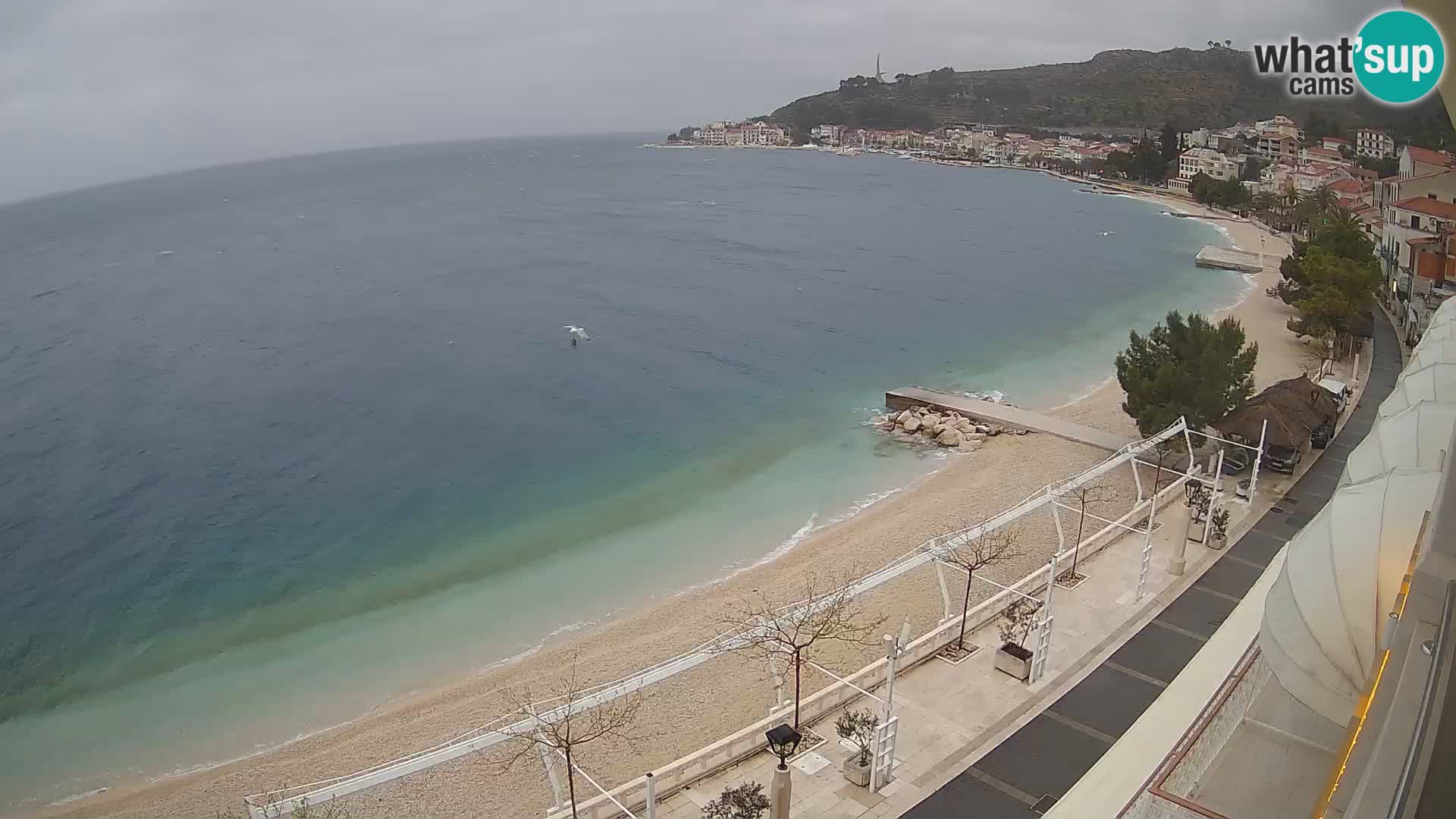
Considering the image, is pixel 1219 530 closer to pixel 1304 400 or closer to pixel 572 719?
pixel 1304 400

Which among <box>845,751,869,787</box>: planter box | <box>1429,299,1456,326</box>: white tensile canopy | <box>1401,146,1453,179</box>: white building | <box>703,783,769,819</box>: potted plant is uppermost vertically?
<box>1401,146,1453,179</box>: white building

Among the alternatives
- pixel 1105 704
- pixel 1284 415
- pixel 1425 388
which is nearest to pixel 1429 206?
pixel 1284 415

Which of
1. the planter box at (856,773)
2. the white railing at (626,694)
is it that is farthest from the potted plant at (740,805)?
the planter box at (856,773)

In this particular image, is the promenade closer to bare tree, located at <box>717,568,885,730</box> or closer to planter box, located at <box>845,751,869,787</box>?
planter box, located at <box>845,751,869,787</box>

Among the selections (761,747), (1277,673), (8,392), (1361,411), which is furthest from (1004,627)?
(8,392)

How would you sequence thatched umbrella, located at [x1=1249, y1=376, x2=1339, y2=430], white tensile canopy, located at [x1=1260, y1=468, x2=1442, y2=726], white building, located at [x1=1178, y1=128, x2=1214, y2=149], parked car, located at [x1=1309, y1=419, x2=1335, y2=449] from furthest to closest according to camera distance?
1. white building, located at [x1=1178, y1=128, x2=1214, y2=149]
2. parked car, located at [x1=1309, y1=419, x2=1335, y2=449]
3. thatched umbrella, located at [x1=1249, y1=376, x2=1339, y2=430]
4. white tensile canopy, located at [x1=1260, y1=468, x2=1442, y2=726]

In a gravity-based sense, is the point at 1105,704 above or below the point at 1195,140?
below

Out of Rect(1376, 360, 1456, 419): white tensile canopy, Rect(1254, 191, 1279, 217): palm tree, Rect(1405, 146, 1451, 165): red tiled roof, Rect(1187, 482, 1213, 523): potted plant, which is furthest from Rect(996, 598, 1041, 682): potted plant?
Rect(1254, 191, 1279, 217): palm tree
